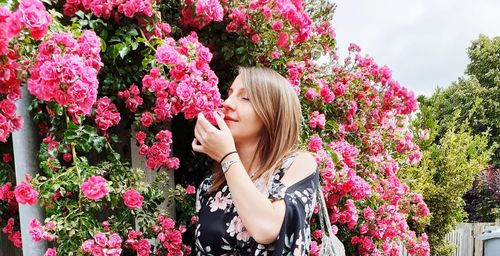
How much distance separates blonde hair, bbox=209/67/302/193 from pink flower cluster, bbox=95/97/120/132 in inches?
26.7

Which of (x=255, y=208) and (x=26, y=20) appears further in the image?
(x=255, y=208)

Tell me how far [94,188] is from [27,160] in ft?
1.81

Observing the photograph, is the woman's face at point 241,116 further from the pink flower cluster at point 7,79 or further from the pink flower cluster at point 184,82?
the pink flower cluster at point 7,79

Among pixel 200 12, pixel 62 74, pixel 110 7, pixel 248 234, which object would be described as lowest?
pixel 248 234

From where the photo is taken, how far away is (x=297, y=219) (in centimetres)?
163

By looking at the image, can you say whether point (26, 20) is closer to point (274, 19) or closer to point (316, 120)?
point (274, 19)

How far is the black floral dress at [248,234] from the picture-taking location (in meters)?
1.62

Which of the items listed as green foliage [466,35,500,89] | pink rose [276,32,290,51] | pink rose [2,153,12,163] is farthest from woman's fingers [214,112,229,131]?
green foliage [466,35,500,89]

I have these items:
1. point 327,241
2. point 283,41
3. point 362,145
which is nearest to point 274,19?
point 283,41

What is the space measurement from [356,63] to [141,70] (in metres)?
2.32

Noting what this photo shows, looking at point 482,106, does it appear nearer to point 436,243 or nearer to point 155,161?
point 436,243

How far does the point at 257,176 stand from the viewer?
184 cm

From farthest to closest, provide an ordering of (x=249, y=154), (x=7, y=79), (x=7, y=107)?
(x=249, y=154)
(x=7, y=107)
(x=7, y=79)

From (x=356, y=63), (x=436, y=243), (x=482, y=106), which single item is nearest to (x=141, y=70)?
(x=356, y=63)
